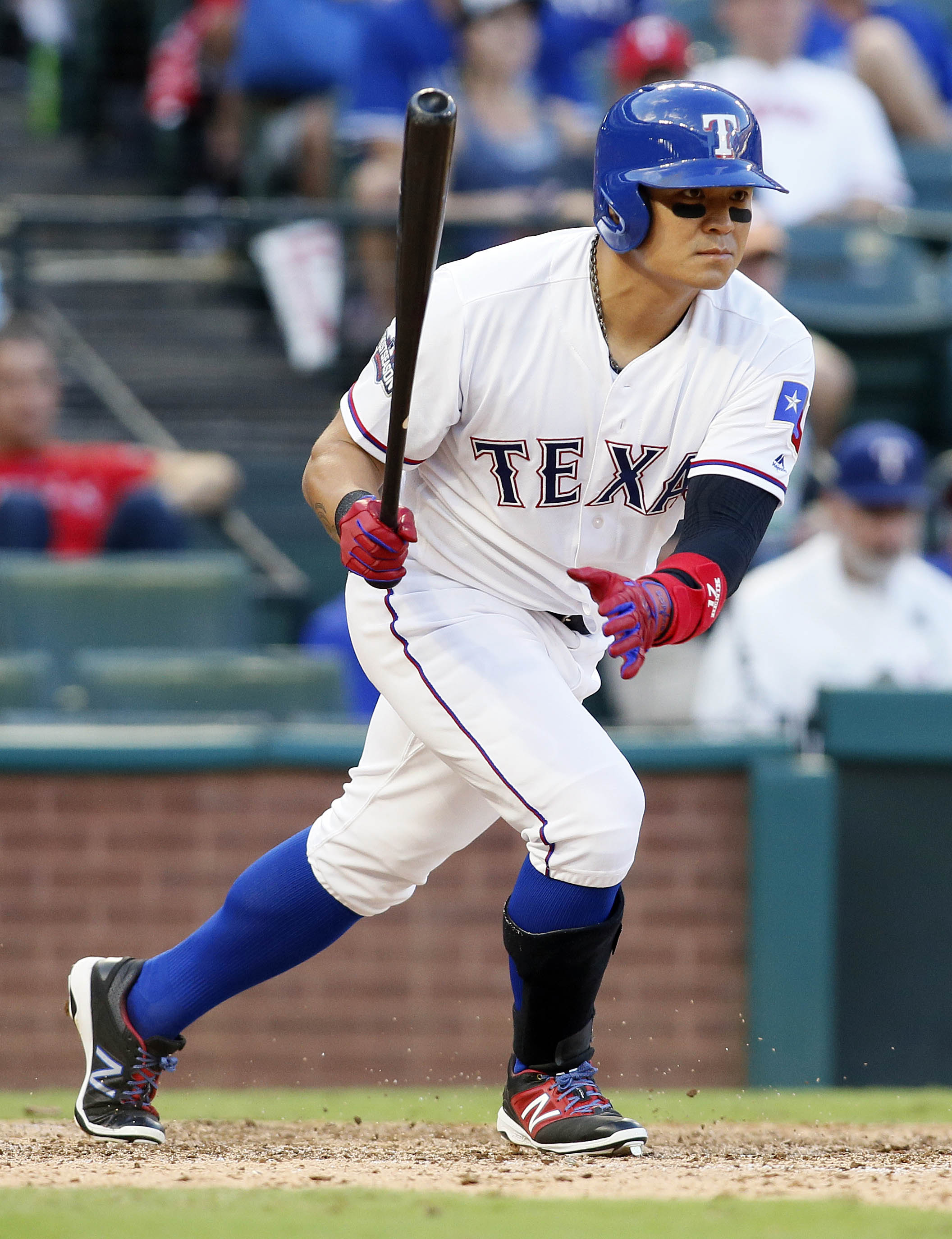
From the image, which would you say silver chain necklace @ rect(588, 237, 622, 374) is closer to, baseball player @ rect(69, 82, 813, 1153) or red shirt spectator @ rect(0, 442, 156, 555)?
baseball player @ rect(69, 82, 813, 1153)

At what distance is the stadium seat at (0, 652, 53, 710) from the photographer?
4.69 m

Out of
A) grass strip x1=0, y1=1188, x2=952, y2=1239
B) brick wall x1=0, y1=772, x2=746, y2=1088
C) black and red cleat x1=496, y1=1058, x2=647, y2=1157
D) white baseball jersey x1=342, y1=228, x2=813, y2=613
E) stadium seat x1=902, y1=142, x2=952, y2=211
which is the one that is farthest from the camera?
stadium seat x1=902, y1=142, x2=952, y2=211

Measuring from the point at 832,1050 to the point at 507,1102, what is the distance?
1.62 meters

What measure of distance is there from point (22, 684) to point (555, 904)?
2.31 meters

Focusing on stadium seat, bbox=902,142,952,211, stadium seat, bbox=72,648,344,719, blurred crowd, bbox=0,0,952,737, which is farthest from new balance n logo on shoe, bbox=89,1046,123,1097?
stadium seat, bbox=902,142,952,211

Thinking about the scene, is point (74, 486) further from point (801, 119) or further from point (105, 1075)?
point (801, 119)

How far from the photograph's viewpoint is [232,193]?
307 inches

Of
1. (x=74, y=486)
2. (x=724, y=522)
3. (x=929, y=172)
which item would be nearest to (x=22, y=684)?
(x=74, y=486)

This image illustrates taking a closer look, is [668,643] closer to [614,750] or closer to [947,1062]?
[614,750]

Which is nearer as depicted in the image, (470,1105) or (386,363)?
(386,363)

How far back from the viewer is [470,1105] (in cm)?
396

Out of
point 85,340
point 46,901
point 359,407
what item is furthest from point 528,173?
point 359,407

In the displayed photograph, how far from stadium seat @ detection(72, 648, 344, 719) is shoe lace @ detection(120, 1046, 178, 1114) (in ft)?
5.33

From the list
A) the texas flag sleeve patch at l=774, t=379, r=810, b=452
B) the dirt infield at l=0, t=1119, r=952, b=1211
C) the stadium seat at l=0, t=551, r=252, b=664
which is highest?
the texas flag sleeve patch at l=774, t=379, r=810, b=452
